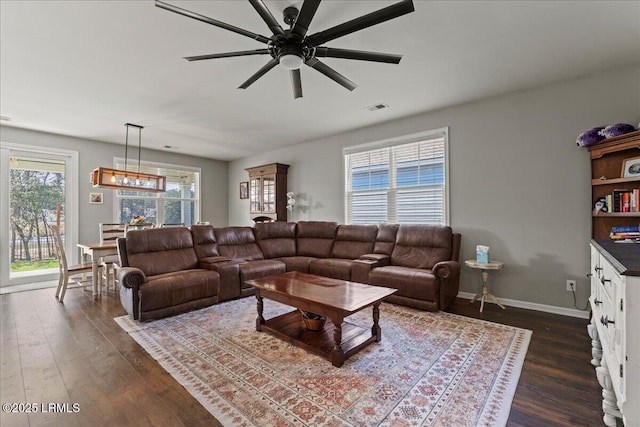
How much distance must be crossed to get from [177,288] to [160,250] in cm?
87

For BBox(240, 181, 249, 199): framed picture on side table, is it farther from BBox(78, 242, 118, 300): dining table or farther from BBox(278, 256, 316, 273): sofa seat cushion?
BBox(78, 242, 118, 300): dining table

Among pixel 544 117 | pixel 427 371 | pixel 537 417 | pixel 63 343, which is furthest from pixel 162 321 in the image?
pixel 544 117

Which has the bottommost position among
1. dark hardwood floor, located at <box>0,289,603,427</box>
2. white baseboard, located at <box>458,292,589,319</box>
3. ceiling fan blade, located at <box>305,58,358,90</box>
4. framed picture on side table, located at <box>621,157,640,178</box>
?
dark hardwood floor, located at <box>0,289,603,427</box>

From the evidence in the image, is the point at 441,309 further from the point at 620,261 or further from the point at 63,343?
the point at 63,343

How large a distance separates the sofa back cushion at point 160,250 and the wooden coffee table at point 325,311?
164 cm

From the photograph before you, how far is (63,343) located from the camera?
8.37 feet

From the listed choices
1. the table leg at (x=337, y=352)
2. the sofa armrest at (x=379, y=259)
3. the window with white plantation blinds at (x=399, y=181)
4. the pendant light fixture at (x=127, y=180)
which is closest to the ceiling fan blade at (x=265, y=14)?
the table leg at (x=337, y=352)

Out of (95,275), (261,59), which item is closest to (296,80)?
(261,59)

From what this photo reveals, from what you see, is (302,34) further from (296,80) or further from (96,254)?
(96,254)

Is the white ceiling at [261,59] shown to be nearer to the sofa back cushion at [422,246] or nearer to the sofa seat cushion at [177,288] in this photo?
the sofa back cushion at [422,246]

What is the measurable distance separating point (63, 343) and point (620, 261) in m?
4.13

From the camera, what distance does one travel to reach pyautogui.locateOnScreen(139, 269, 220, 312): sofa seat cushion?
3092mm

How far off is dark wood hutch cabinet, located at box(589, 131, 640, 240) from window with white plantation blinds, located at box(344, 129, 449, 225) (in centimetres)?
159

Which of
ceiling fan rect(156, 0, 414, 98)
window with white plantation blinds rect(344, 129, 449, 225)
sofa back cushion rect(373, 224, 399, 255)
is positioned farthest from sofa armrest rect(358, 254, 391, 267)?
ceiling fan rect(156, 0, 414, 98)
